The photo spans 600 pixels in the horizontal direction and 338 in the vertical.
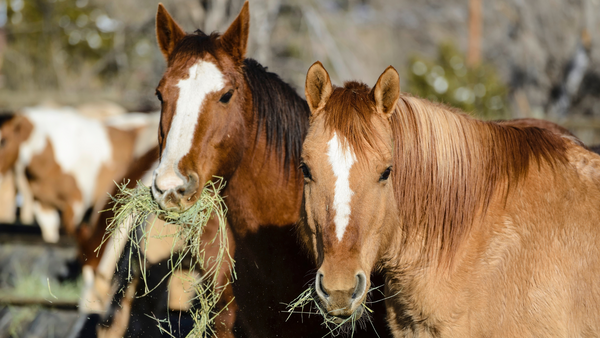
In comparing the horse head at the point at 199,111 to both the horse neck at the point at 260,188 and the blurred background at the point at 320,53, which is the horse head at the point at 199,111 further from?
the blurred background at the point at 320,53

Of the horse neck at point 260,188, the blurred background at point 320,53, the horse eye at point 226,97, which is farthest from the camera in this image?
the blurred background at point 320,53

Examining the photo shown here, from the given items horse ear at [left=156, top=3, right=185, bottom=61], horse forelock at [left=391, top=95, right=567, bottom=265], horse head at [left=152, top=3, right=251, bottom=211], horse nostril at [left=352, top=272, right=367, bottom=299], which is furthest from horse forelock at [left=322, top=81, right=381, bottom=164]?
horse ear at [left=156, top=3, right=185, bottom=61]

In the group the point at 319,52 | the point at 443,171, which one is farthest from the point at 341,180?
the point at 319,52

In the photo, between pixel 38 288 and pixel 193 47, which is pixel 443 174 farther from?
pixel 38 288

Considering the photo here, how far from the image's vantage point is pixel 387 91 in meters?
2.28

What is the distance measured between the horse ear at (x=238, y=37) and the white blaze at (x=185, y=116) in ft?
0.76

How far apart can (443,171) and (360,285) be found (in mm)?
774

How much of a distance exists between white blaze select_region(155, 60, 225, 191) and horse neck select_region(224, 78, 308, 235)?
1.04 feet

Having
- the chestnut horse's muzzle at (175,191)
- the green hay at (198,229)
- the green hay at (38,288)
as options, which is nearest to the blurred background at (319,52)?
the green hay at (38,288)

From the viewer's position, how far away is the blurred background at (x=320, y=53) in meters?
10.6

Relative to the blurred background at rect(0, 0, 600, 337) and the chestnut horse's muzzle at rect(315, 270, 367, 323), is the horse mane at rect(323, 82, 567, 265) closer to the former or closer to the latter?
the chestnut horse's muzzle at rect(315, 270, 367, 323)

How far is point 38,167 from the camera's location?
642cm

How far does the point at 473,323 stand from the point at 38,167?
587cm

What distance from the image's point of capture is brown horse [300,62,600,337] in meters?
2.15
